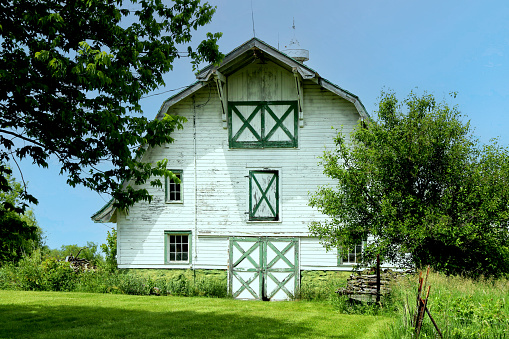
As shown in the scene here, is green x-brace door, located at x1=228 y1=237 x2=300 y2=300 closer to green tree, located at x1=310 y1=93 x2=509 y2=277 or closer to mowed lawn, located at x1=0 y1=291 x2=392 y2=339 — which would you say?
mowed lawn, located at x1=0 y1=291 x2=392 y2=339

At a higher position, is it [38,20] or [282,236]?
[38,20]

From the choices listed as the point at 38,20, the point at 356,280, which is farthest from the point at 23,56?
the point at 356,280

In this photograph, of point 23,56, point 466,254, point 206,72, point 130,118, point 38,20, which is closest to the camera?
point 38,20

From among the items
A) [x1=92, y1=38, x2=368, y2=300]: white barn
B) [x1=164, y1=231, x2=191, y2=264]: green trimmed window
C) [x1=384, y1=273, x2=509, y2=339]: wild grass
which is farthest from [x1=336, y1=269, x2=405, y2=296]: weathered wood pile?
[x1=164, y1=231, x2=191, y2=264]: green trimmed window

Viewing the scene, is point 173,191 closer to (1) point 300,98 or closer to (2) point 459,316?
(1) point 300,98

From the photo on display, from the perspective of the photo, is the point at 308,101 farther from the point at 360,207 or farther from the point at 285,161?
the point at 360,207

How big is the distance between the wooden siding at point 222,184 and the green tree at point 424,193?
11.1 ft

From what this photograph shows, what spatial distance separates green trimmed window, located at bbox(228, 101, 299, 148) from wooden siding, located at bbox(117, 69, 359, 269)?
254 mm

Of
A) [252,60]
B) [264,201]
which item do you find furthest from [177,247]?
[252,60]

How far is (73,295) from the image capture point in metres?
22.0

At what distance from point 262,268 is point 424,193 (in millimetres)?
7017

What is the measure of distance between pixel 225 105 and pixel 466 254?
1015cm

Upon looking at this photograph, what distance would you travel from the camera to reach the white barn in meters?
22.1

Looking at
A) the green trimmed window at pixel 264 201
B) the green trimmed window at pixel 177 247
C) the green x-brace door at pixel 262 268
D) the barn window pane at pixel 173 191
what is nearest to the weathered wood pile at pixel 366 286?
the green x-brace door at pixel 262 268
